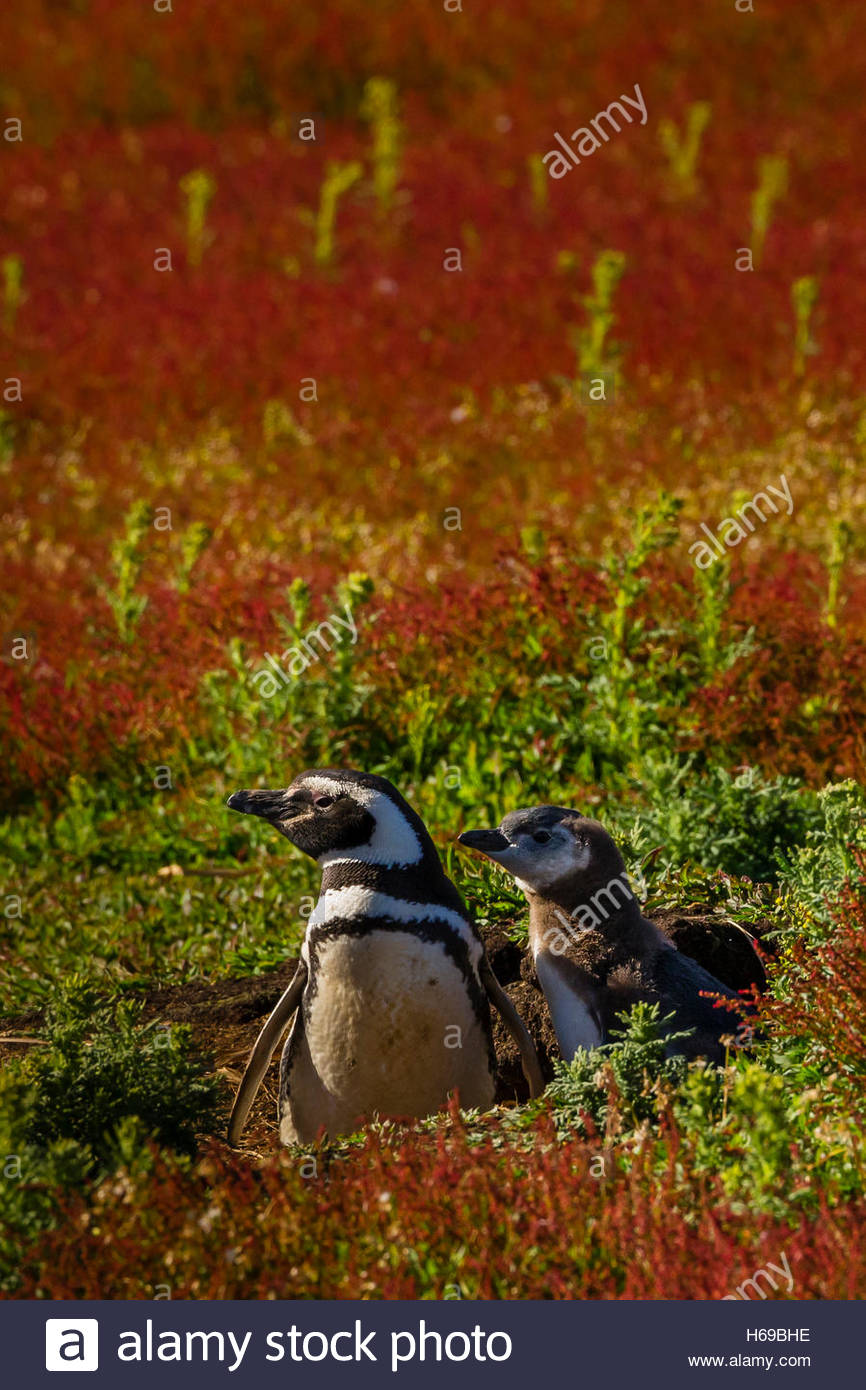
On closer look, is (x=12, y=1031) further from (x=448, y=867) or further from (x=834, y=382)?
(x=834, y=382)

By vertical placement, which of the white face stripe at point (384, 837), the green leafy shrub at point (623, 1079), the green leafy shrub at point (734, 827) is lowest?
the green leafy shrub at point (623, 1079)

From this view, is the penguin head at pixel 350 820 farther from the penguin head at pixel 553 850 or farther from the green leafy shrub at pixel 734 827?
the green leafy shrub at pixel 734 827

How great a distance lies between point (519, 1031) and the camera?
5.16 m

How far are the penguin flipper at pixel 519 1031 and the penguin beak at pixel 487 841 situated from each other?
345 mm

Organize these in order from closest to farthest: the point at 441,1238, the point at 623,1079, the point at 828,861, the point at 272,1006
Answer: the point at 441,1238
the point at 623,1079
the point at 828,861
the point at 272,1006

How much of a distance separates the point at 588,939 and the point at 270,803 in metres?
1.14

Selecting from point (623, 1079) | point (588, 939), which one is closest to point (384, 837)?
point (588, 939)

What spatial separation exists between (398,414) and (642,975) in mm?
7847

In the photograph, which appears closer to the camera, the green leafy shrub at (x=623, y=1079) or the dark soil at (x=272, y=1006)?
the green leafy shrub at (x=623, y=1079)

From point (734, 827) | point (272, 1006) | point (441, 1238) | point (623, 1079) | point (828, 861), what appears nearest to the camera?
point (441, 1238)

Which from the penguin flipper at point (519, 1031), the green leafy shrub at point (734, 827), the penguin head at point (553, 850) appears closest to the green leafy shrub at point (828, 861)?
the green leafy shrub at point (734, 827)

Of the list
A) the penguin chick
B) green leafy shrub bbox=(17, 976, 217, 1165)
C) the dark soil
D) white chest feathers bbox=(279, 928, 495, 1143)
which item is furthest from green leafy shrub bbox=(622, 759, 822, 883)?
green leafy shrub bbox=(17, 976, 217, 1165)

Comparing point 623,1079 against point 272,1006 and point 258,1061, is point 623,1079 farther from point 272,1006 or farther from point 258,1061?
point 272,1006

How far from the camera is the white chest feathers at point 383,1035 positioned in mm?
4844
